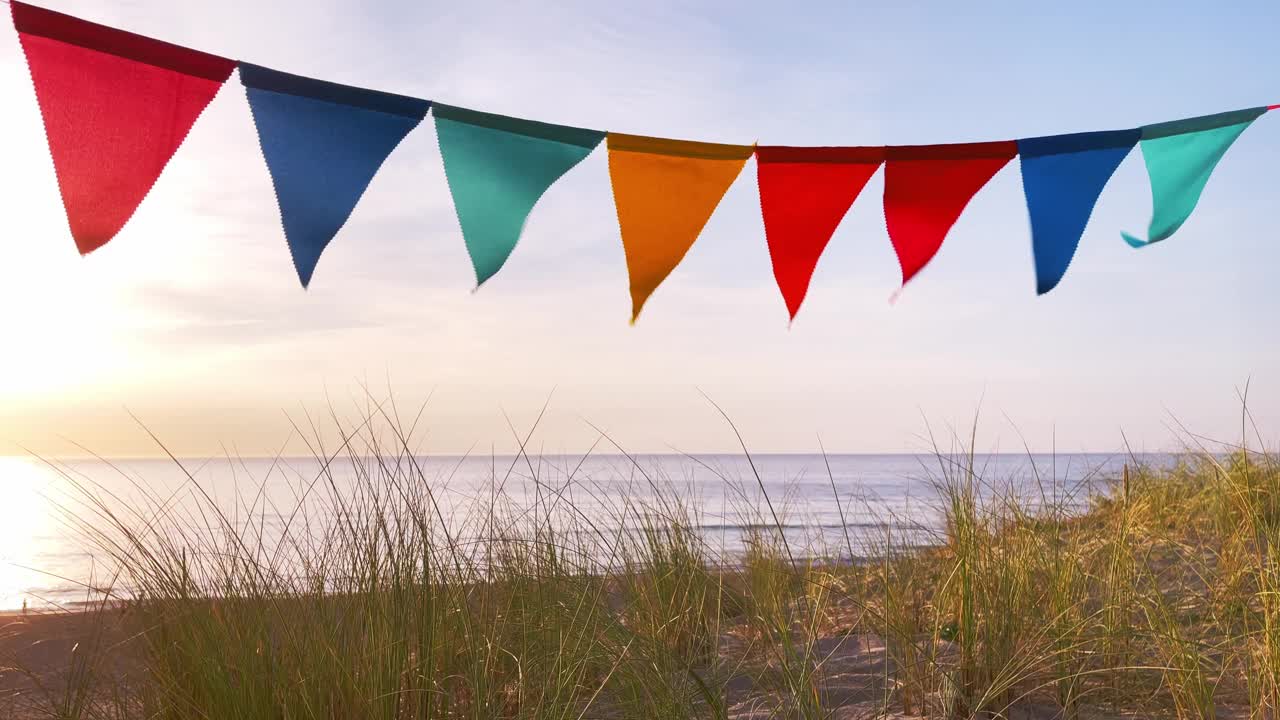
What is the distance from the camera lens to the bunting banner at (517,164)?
8.75 ft

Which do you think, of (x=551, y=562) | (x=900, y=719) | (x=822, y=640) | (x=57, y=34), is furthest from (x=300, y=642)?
(x=822, y=640)

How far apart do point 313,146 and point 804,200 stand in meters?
1.96

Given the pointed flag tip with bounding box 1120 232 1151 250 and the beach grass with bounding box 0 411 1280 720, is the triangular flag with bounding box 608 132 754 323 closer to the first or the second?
the beach grass with bounding box 0 411 1280 720

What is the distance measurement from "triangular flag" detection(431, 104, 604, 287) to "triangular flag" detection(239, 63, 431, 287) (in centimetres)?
25

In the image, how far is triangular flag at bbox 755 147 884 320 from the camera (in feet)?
12.1

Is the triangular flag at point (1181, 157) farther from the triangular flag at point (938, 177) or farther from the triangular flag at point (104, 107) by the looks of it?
the triangular flag at point (104, 107)

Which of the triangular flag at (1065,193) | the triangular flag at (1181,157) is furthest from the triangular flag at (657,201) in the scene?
the triangular flag at (1181,157)

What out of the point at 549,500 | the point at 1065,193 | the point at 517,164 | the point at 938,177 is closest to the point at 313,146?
the point at 517,164

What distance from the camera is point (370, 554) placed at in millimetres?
2498

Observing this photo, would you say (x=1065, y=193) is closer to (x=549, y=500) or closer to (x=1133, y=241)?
(x=1133, y=241)

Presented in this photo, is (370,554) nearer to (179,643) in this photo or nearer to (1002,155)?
(179,643)

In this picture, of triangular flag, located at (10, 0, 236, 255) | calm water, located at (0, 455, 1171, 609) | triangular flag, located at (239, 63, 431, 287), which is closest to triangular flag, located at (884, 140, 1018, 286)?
calm water, located at (0, 455, 1171, 609)

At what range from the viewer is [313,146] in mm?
3008

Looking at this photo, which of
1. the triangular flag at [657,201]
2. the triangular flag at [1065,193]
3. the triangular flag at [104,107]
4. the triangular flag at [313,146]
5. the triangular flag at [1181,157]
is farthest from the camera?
the triangular flag at [1181,157]
